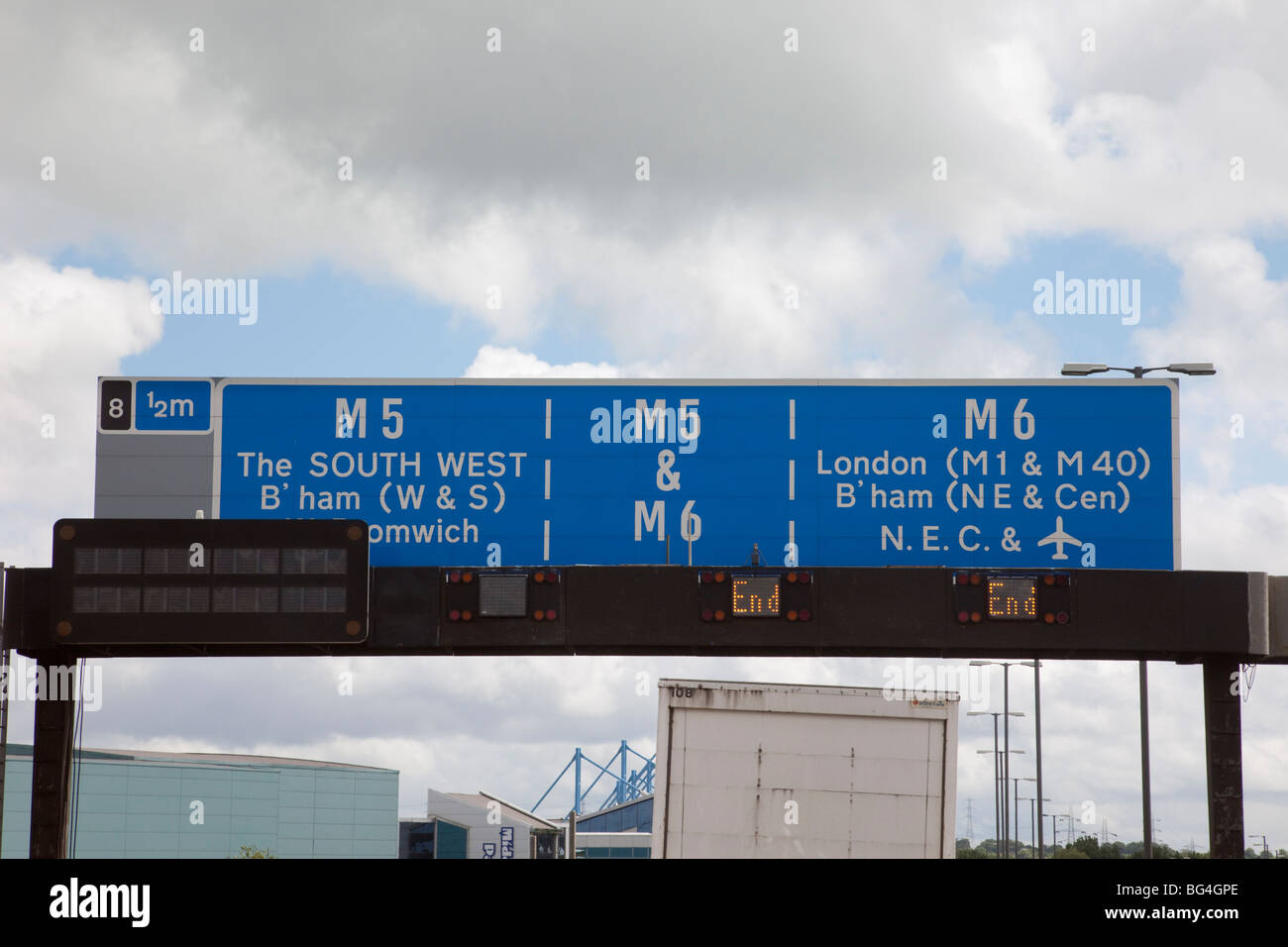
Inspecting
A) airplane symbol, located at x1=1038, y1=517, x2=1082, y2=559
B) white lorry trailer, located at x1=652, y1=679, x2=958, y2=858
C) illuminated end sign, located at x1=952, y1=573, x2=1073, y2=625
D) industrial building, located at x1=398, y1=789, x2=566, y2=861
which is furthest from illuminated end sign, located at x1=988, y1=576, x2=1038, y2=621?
industrial building, located at x1=398, y1=789, x2=566, y2=861

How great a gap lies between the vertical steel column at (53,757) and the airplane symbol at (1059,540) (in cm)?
1452

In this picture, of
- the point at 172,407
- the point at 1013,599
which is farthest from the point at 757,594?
the point at 172,407

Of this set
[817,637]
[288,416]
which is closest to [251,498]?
[288,416]

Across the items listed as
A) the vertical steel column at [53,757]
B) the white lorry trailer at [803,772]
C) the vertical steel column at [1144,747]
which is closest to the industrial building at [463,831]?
the vertical steel column at [1144,747]

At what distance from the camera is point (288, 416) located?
25.4 m

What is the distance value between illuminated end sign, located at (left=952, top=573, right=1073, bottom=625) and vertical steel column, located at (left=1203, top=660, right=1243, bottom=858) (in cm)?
287

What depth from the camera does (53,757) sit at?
24.6m

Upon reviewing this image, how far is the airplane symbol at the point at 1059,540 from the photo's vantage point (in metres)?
24.7

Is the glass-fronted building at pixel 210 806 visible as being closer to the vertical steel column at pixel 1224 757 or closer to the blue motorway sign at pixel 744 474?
the blue motorway sign at pixel 744 474

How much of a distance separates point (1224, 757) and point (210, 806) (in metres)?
107

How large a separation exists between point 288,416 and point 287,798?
10743 cm

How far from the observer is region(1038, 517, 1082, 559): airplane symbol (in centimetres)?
2472

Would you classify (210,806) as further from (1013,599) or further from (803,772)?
(803,772)
